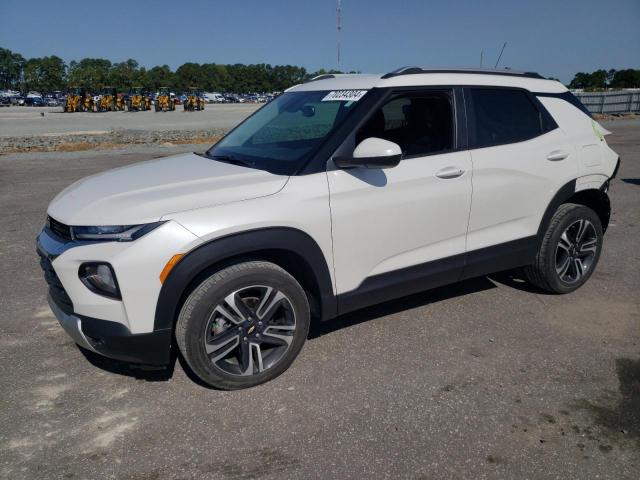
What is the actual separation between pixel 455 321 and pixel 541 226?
1030mm

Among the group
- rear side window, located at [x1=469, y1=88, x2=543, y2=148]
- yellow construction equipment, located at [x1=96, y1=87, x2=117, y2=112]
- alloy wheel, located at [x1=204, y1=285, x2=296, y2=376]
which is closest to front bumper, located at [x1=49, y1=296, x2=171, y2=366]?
alloy wheel, located at [x1=204, y1=285, x2=296, y2=376]

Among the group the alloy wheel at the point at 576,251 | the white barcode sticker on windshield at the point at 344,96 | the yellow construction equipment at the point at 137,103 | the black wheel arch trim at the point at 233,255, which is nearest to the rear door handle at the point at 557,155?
the alloy wheel at the point at 576,251

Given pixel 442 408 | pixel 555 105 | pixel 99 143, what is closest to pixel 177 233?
pixel 442 408

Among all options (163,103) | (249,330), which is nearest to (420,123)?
(249,330)

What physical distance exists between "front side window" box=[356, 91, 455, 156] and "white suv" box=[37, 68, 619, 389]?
10 mm

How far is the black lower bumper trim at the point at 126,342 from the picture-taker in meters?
2.66

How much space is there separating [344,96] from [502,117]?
4.11 ft

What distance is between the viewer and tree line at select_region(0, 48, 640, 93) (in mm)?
84644

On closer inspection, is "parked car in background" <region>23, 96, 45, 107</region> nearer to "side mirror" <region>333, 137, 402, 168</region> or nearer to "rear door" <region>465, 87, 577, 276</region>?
"rear door" <region>465, 87, 577, 276</region>

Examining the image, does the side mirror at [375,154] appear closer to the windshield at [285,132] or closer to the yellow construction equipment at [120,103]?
the windshield at [285,132]

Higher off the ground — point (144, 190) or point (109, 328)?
point (144, 190)

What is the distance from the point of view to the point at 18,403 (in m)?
2.98

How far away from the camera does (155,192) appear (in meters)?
2.85

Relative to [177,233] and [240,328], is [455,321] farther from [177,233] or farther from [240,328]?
[177,233]
